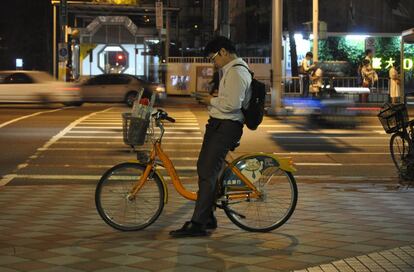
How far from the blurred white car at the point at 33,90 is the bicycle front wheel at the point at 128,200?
19579mm

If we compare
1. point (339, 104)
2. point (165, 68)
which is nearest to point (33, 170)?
point (339, 104)

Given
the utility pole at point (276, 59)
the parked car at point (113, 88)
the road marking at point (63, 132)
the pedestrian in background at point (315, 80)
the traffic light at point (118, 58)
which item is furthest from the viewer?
the traffic light at point (118, 58)

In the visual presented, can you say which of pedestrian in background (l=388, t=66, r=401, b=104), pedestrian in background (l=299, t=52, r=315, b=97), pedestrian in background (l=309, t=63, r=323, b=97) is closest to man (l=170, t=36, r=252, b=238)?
pedestrian in background (l=309, t=63, r=323, b=97)

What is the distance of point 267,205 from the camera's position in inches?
257

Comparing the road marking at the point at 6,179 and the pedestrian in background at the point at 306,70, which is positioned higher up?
the pedestrian in background at the point at 306,70

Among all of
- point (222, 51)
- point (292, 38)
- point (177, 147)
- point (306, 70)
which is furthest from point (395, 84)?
point (222, 51)

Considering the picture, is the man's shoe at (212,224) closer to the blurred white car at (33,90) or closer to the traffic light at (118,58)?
the blurred white car at (33,90)

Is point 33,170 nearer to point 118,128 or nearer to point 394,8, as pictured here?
point 118,128

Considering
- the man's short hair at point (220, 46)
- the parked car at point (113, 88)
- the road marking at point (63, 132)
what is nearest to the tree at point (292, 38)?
the parked car at point (113, 88)

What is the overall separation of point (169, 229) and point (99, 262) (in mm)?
1355

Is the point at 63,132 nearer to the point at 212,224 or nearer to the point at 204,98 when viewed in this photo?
the point at 212,224

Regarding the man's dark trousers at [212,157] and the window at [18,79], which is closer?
the man's dark trousers at [212,157]

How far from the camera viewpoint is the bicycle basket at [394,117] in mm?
9750

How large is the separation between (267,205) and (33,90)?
2035 centimetres
